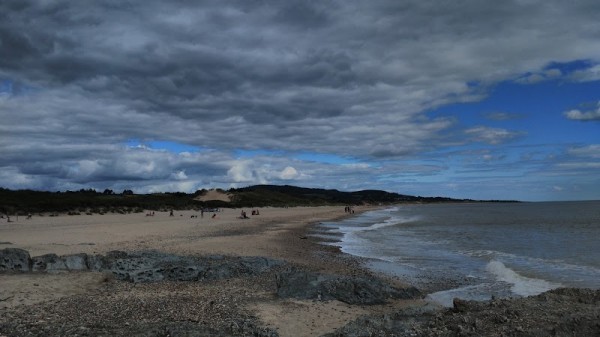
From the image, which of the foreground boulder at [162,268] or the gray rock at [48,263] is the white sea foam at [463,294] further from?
the gray rock at [48,263]

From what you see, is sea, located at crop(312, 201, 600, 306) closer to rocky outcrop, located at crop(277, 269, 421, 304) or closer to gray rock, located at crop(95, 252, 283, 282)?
rocky outcrop, located at crop(277, 269, 421, 304)

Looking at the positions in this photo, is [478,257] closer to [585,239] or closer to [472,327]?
[585,239]

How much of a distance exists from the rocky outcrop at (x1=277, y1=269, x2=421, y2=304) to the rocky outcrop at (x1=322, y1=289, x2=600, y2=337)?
2.81 metres

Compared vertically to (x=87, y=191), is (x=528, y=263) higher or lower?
lower

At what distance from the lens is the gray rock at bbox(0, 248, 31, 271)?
13719 millimetres

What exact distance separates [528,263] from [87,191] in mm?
95901

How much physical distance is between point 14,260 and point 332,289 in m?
9.55

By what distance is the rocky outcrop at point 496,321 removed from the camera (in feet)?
24.4

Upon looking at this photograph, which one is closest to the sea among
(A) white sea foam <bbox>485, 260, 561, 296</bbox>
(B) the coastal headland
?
(A) white sea foam <bbox>485, 260, 561, 296</bbox>

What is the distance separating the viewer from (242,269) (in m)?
15.6

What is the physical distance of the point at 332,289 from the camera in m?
12.0

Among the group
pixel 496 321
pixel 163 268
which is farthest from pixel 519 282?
pixel 163 268

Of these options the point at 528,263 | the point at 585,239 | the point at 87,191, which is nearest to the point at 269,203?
the point at 87,191

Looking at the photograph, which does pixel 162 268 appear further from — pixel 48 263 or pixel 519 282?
pixel 519 282
